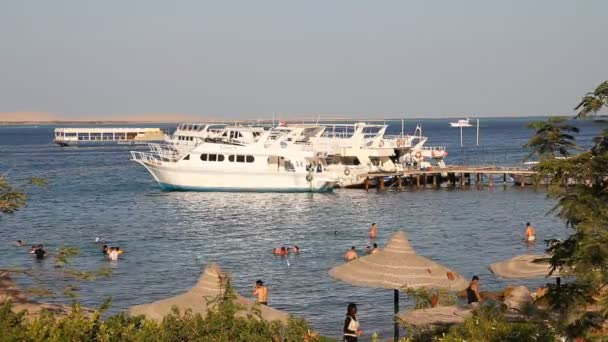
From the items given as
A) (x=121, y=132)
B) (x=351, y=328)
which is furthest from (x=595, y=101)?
(x=121, y=132)

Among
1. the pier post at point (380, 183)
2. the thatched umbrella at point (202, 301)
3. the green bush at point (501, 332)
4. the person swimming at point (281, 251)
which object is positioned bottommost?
the person swimming at point (281, 251)

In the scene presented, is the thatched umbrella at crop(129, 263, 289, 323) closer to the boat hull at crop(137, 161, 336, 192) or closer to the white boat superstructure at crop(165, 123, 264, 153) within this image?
the boat hull at crop(137, 161, 336, 192)

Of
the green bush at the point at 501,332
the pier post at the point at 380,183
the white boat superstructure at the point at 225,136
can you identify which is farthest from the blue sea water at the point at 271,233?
the green bush at the point at 501,332

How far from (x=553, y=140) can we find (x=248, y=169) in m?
49.4

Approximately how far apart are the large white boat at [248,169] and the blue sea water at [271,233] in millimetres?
826

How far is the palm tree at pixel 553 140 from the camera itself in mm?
8844

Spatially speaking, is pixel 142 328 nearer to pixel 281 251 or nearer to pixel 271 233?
pixel 281 251

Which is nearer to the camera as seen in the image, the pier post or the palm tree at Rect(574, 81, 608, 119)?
the palm tree at Rect(574, 81, 608, 119)

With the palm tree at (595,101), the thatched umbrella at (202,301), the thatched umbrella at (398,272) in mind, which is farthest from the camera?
the thatched umbrella at (398,272)

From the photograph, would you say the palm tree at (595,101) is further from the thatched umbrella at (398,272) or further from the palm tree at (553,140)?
the thatched umbrella at (398,272)

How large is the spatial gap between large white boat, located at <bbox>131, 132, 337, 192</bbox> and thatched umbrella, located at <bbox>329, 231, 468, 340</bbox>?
4144cm

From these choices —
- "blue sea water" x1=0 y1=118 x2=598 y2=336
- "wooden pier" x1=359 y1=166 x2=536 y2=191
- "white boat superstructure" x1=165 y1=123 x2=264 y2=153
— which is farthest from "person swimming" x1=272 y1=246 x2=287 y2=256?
A: "wooden pier" x1=359 y1=166 x2=536 y2=191

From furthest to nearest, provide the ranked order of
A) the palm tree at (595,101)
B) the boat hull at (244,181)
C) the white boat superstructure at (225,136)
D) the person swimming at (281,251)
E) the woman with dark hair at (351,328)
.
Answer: the white boat superstructure at (225,136) → the boat hull at (244,181) → the person swimming at (281,251) → the woman with dark hair at (351,328) → the palm tree at (595,101)

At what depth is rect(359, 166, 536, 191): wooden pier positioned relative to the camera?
6259 centimetres
